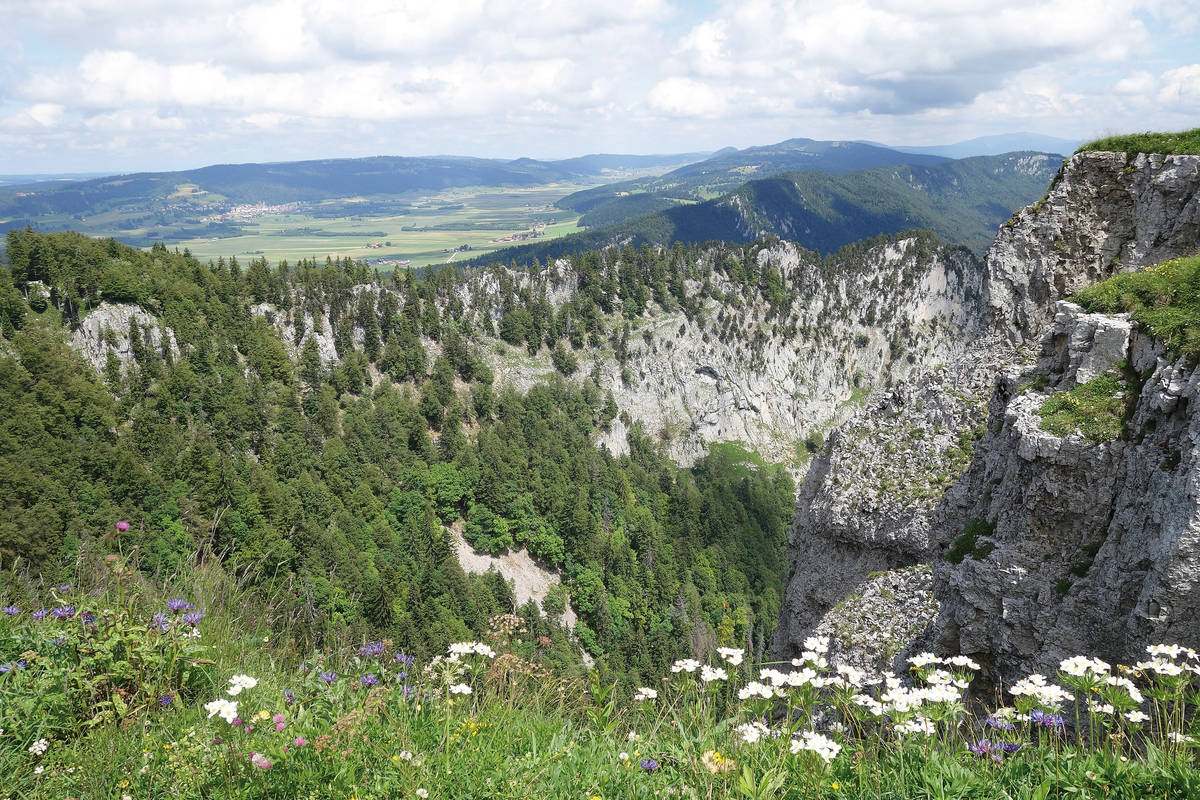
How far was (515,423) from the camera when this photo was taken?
108 meters

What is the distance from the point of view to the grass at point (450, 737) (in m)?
5.21

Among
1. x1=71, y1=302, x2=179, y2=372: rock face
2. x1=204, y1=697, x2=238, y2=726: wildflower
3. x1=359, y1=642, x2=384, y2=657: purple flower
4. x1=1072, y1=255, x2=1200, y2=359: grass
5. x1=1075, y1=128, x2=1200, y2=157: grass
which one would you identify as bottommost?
x1=71, y1=302, x2=179, y2=372: rock face

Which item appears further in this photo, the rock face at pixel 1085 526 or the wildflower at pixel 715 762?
the rock face at pixel 1085 526

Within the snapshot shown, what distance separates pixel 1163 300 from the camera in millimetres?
13844

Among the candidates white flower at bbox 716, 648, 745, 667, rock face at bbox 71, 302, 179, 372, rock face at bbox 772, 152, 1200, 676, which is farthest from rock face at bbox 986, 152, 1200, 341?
rock face at bbox 71, 302, 179, 372

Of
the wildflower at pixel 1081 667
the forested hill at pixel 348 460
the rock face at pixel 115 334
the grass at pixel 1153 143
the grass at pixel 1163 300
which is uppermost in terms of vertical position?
the grass at pixel 1153 143

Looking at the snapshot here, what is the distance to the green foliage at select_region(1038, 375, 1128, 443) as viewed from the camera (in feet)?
43.3

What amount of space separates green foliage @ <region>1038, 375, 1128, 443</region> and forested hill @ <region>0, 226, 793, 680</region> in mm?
41840

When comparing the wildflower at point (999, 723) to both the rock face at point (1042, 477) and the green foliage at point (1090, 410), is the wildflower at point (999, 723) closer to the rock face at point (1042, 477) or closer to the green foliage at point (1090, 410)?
the rock face at point (1042, 477)

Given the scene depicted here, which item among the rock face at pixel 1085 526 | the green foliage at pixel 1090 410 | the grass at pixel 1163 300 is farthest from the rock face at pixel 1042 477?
the grass at pixel 1163 300

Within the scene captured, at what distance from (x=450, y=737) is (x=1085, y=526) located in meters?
14.3

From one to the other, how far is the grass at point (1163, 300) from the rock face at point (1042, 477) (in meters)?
0.43

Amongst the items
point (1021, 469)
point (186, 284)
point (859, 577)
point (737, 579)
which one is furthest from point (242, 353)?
point (1021, 469)

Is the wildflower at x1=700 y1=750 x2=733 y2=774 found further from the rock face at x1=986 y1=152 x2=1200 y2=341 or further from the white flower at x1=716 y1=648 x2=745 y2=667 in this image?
the rock face at x1=986 y1=152 x2=1200 y2=341
